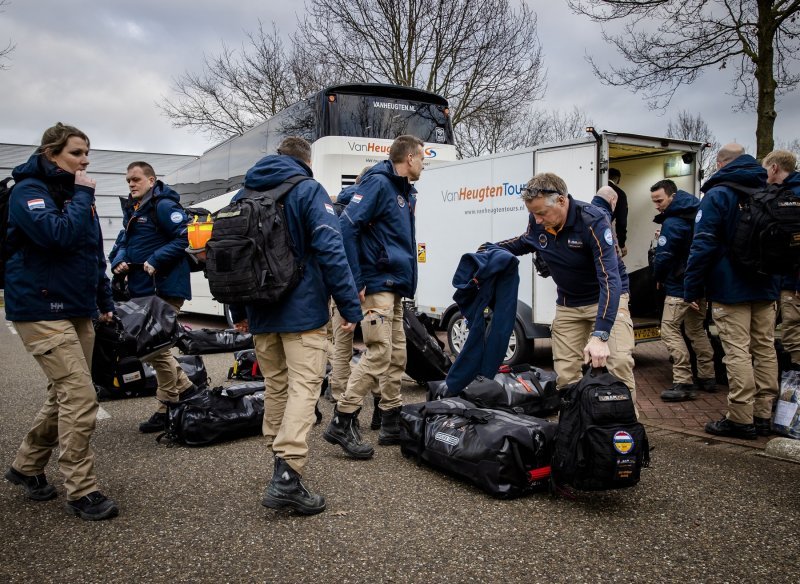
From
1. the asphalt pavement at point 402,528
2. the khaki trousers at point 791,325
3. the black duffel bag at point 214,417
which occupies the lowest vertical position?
the asphalt pavement at point 402,528

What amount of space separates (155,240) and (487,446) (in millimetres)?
3290

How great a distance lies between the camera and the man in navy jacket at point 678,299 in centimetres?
584

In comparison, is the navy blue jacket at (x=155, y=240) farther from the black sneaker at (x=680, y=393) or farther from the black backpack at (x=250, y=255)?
the black sneaker at (x=680, y=393)

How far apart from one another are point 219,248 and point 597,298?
2.51 metres

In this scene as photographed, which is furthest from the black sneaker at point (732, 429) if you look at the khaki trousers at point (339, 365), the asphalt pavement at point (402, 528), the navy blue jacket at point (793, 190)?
the khaki trousers at point (339, 365)

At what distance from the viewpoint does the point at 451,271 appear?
8055mm

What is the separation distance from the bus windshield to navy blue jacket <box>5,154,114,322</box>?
6.52 meters

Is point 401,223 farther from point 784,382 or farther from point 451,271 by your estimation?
point 451,271

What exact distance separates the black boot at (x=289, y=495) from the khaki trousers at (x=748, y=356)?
3.20 meters

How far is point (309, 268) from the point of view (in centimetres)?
339

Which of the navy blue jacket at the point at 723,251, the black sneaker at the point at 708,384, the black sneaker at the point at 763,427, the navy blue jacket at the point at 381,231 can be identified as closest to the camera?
the navy blue jacket at the point at 381,231

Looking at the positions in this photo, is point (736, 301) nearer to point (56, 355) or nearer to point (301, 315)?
point (301, 315)

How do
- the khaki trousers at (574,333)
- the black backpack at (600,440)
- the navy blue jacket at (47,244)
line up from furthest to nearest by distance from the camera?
1. the khaki trousers at (574,333)
2. the navy blue jacket at (47,244)
3. the black backpack at (600,440)

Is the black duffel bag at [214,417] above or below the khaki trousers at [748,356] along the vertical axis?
below
